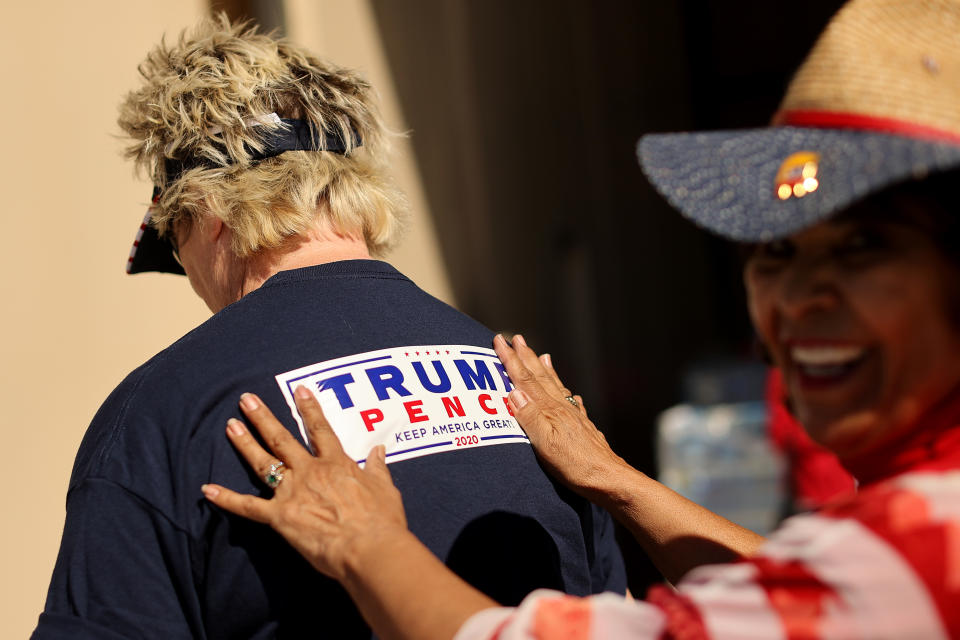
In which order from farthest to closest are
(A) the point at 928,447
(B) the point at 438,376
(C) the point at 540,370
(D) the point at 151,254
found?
(D) the point at 151,254
(C) the point at 540,370
(B) the point at 438,376
(A) the point at 928,447

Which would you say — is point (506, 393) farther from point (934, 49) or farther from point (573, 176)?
point (573, 176)

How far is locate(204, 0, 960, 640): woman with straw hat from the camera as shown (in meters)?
0.97

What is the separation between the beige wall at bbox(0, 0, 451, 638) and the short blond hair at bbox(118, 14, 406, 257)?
0.60 metres

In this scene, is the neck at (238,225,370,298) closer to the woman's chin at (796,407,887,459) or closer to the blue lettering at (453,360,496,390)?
the blue lettering at (453,360,496,390)

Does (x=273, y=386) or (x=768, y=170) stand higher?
(x=768, y=170)

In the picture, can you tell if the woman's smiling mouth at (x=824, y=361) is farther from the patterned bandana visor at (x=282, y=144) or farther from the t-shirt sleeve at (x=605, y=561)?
the patterned bandana visor at (x=282, y=144)

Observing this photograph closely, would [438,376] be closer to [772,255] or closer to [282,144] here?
[282,144]

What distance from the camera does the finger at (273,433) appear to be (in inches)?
57.5

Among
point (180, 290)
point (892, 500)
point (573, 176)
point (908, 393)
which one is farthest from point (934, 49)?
point (573, 176)

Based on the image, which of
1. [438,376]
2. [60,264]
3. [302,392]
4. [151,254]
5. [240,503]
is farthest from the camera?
[60,264]

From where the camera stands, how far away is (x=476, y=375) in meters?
1.79

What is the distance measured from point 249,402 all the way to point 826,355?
0.83 m

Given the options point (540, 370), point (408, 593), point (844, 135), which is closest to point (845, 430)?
point (844, 135)

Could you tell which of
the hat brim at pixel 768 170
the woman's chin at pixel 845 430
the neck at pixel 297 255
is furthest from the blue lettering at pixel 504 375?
the woman's chin at pixel 845 430
